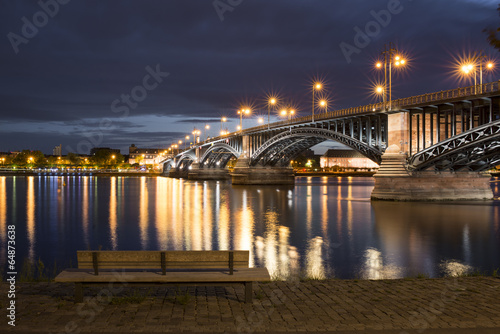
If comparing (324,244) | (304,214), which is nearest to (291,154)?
(304,214)

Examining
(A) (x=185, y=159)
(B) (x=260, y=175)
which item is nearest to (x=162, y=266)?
(B) (x=260, y=175)

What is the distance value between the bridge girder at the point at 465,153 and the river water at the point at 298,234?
169 inches

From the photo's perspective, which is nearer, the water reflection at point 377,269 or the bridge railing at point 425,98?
the water reflection at point 377,269

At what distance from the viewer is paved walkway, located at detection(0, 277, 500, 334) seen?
690cm

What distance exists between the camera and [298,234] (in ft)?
85.7

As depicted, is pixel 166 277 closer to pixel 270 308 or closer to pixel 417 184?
pixel 270 308

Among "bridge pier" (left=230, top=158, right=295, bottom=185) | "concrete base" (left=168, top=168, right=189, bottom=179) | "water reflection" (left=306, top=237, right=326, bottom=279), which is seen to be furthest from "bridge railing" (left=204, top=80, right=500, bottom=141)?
"concrete base" (left=168, top=168, right=189, bottom=179)

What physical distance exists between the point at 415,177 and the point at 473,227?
58.1 feet

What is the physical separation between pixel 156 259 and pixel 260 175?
81978mm

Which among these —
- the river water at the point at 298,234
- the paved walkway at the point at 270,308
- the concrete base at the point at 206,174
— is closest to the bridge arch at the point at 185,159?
the concrete base at the point at 206,174

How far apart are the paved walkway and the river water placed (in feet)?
11.8

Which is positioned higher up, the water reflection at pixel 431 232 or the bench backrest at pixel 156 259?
the bench backrest at pixel 156 259

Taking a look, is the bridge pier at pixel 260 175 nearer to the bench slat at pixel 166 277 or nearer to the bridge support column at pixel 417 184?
the bridge support column at pixel 417 184

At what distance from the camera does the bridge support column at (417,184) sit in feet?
149
